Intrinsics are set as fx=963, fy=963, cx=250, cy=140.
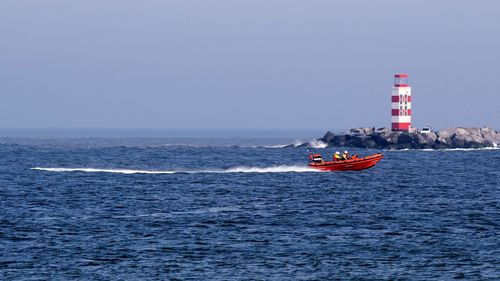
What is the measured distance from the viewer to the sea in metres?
44.7

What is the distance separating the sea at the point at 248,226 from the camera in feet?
147

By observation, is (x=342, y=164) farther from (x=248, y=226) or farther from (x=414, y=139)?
(x=414, y=139)

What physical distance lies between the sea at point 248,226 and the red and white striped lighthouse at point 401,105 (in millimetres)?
64644

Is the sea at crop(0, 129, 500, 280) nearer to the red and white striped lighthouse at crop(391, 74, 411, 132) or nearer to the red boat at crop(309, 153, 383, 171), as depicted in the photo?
the red boat at crop(309, 153, 383, 171)

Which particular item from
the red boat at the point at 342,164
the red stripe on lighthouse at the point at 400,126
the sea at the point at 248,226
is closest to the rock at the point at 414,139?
the red stripe on lighthouse at the point at 400,126

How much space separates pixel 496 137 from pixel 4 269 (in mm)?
161405

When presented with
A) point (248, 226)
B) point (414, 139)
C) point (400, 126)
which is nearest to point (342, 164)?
point (248, 226)

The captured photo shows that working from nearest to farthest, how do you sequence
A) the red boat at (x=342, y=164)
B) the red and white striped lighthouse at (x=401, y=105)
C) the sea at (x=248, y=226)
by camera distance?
the sea at (x=248, y=226) → the red boat at (x=342, y=164) → the red and white striped lighthouse at (x=401, y=105)

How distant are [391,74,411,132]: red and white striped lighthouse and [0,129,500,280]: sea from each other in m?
64.6

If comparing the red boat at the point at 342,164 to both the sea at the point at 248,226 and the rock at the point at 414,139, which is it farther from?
the rock at the point at 414,139

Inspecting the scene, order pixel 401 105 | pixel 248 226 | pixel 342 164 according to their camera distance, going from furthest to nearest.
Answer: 1. pixel 401 105
2. pixel 342 164
3. pixel 248 226

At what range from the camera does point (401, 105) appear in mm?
174250

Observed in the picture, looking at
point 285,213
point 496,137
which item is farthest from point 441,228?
point 496,137

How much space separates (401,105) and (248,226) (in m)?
119
